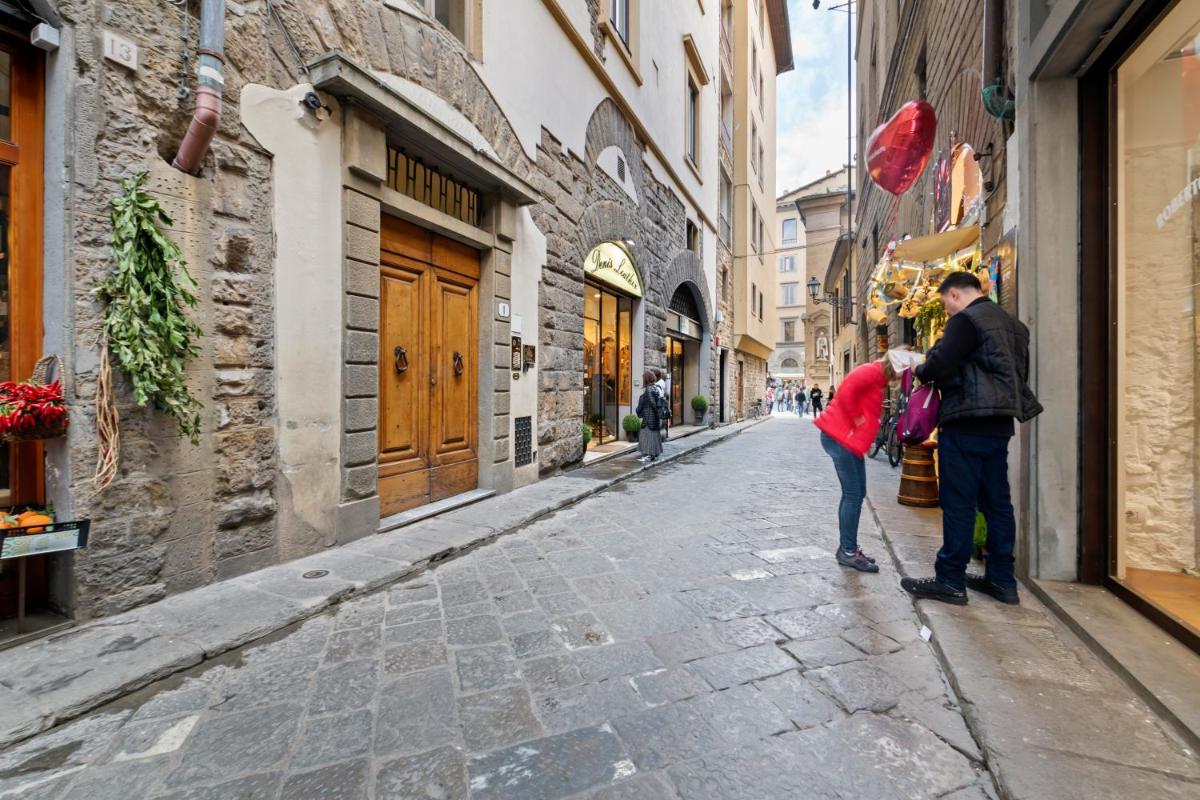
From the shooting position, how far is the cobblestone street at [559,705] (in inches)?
71.7

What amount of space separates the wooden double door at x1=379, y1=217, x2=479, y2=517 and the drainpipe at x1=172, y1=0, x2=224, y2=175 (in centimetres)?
173

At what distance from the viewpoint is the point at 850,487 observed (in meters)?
3.89

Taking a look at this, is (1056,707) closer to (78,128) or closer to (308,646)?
(308,646)

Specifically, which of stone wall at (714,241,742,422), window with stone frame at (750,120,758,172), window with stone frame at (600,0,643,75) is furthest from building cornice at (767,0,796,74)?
window with stone frame at (600,0,643,75)

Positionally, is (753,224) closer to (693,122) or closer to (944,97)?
(693,122)

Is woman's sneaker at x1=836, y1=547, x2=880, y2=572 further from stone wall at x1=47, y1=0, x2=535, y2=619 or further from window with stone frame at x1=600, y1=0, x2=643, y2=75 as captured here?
window with stone frame at x1=600, y1=0, x2=643, y2=75

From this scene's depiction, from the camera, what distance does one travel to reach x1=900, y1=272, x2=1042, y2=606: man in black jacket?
302 cm

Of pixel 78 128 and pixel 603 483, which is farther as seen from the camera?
pixel 603 483

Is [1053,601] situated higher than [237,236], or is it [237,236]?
[237,236]

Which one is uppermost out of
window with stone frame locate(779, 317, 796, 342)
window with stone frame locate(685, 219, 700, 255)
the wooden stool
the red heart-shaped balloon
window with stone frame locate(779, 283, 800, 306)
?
window with stone frame locate(779, 283, 800, 306)

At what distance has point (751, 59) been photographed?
2183cm

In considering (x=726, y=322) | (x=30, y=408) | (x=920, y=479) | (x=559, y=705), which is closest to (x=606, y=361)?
(x=920, y=479)

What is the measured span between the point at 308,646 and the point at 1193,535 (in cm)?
456

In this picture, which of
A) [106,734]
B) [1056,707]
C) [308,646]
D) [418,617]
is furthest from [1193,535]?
[106,734]
